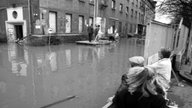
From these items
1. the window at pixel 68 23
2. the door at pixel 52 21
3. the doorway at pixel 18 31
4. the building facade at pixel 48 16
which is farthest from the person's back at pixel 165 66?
the doorway at pixel 18 31

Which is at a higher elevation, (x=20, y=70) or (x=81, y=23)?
(x=81, y=23)

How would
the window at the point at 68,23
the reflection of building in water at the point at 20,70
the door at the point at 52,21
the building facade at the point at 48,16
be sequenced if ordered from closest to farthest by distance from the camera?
the reflection of building in water at the point at 20,70
the building facade at the point at 48,16
the door at the point at 52,21
the window at the point at 68,23

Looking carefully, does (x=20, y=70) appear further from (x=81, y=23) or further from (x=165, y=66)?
(x=81, y=23)

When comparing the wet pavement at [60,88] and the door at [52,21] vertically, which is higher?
the door at [52,21]

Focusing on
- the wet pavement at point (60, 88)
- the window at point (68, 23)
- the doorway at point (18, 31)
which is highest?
the window at point (68, 23)

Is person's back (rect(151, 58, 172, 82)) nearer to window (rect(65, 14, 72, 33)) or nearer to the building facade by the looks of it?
the building facade

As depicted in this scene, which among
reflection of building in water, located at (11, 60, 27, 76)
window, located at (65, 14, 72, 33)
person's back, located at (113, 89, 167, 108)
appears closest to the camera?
person's back, located at (113, 89, 167, 108)

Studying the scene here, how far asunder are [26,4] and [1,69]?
9474 mm

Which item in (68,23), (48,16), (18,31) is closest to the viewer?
(48,16)

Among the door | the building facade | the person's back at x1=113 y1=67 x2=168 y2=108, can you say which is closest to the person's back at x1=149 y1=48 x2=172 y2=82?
the person's back at x1=113 y1=67 x2=168 y2=108

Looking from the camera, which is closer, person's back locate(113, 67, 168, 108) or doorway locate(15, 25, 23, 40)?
person's back locate(113, 67, 168, 108)

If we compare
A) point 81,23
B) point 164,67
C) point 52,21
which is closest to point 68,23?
point 52,21

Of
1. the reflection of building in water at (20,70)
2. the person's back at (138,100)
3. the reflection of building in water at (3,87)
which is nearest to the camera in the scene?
the person's back at (138,100)

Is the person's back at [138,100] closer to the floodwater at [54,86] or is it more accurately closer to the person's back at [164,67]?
the person's back at [164,67]
